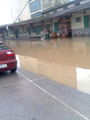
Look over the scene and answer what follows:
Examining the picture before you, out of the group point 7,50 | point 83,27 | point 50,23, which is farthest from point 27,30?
point 7,50

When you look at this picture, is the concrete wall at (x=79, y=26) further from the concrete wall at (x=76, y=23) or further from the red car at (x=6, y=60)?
the red car at (x=6, y=60)

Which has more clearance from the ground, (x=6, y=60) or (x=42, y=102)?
(x=6, y=60)

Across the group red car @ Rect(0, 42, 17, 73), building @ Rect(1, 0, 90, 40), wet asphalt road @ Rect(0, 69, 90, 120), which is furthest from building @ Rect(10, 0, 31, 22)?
wet asphalt road @ Rect(0, 69, 90, 120)

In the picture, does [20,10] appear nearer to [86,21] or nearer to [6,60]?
[86,21]

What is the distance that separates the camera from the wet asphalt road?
14.9 feet

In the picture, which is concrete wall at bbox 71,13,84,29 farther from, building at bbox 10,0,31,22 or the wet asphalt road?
the wet asphalt road

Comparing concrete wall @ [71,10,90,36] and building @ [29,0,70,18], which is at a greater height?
building @ [29,0,70,18]

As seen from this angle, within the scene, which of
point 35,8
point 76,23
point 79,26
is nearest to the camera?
point 79,26

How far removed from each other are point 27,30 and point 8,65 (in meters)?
38.7

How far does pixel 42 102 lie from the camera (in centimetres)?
534

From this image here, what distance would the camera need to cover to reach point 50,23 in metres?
37.1

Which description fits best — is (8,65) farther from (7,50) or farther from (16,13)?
(16,13)

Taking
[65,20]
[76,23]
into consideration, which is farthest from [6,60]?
[65,20]

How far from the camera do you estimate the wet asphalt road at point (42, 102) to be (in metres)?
4.53
